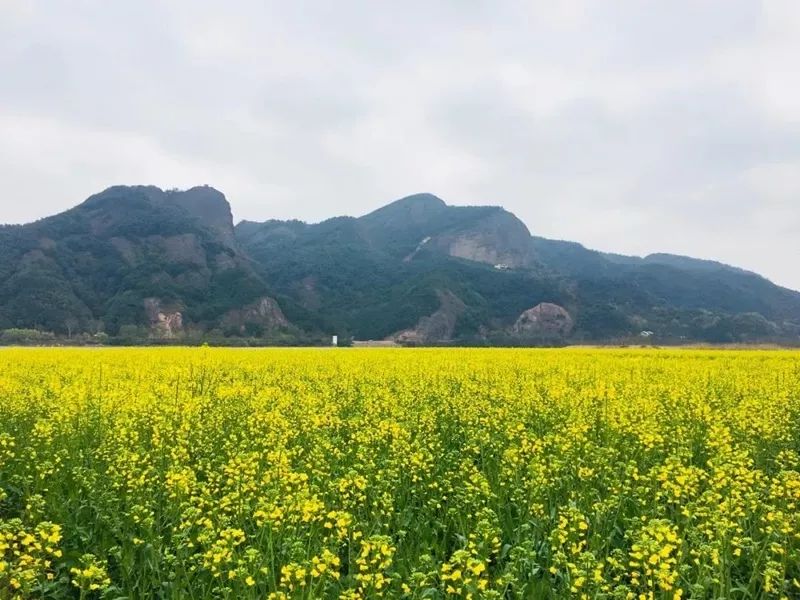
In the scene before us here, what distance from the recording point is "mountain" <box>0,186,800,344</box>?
80000mm

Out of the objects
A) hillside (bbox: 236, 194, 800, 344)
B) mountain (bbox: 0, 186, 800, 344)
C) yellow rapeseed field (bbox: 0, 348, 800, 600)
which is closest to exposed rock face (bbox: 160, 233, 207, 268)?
mountain (bbox: 0, 186, 800, 344)

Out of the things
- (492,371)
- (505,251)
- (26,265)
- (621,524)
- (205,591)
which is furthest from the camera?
(505,251)

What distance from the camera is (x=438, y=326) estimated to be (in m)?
102

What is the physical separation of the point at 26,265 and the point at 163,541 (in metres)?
89.7

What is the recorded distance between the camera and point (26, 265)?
257 ft

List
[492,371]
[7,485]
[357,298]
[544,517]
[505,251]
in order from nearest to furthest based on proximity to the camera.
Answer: [544,517] → [7,485] → [492,371] → [357,298] → [505,251]

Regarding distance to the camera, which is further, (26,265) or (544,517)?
(26,265)

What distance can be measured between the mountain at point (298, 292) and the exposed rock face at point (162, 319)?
0.22 m

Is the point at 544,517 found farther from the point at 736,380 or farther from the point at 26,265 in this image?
the point at 26,265

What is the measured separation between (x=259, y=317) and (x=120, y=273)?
2396cm

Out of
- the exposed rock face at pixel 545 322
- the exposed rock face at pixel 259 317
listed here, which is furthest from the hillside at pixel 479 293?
the exposed rock face at pixel 259 317

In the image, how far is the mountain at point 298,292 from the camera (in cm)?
8000

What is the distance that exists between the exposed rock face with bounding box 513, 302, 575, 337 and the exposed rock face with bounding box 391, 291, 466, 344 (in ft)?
42.8

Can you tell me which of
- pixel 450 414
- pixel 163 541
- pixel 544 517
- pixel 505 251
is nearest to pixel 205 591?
pixel 163 541
